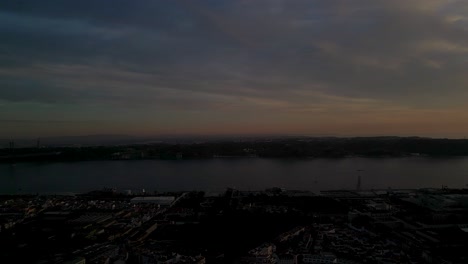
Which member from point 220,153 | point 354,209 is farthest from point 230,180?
point 220,153

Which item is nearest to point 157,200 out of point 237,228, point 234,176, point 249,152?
point 237,228

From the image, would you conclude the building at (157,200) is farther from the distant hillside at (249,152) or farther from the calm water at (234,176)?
the distant hillside at (249,152)

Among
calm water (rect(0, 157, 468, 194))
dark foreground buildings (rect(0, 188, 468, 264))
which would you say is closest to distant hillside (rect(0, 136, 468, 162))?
calm water (rect(0, 157, 468, 194))

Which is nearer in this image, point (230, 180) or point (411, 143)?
point (230, 180)

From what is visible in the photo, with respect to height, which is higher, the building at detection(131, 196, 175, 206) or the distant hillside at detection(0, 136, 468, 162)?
the distant hillside at detection(0, 136, 468, 162)

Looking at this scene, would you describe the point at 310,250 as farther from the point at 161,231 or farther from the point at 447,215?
the point at 447,215

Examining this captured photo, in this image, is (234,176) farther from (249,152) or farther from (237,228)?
(249,152)

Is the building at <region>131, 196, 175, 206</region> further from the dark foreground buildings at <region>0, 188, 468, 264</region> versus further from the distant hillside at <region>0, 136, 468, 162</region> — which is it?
the distant hillside at <region>0, 136, 468, 162</region>

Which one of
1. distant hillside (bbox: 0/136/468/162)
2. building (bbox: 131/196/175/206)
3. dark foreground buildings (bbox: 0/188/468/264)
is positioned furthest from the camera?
distant hillside (bbox: 0/136/468/162)
